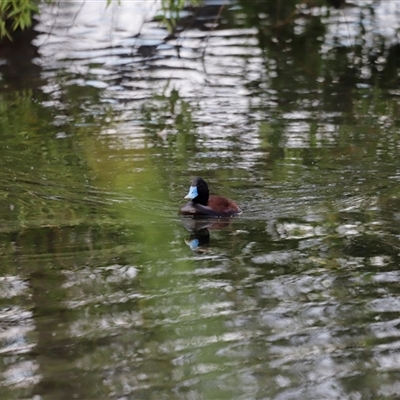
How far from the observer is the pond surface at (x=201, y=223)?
276 inches

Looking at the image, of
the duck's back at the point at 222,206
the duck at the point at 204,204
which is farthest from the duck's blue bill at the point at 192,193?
the duck's back at the point at 222,206

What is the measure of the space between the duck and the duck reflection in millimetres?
72

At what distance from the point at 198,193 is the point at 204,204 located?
0.14m

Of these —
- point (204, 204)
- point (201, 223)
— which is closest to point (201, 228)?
point (201, 223)

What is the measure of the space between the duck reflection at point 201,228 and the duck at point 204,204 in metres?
0.07

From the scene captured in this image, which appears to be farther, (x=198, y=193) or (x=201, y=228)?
(x=198, y=193)

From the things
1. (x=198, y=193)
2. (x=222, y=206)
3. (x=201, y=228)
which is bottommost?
(x=201, y=228)

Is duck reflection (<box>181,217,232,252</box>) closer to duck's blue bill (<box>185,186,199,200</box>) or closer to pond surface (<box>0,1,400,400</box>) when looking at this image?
pond surface (<box>0,1,400,400</box>)

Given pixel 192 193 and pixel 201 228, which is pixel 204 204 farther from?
pixel 201 228

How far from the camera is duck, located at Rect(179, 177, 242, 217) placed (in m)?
10.3

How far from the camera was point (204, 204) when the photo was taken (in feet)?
34.0

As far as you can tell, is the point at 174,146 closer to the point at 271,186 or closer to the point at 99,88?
the point at 271,186

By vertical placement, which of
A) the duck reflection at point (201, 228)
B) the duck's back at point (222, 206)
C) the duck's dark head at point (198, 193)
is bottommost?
the duck reflection at point (201, 228)

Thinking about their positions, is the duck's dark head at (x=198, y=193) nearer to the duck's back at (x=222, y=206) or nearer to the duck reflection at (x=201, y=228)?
the duck's back at (x=222, y=206)
